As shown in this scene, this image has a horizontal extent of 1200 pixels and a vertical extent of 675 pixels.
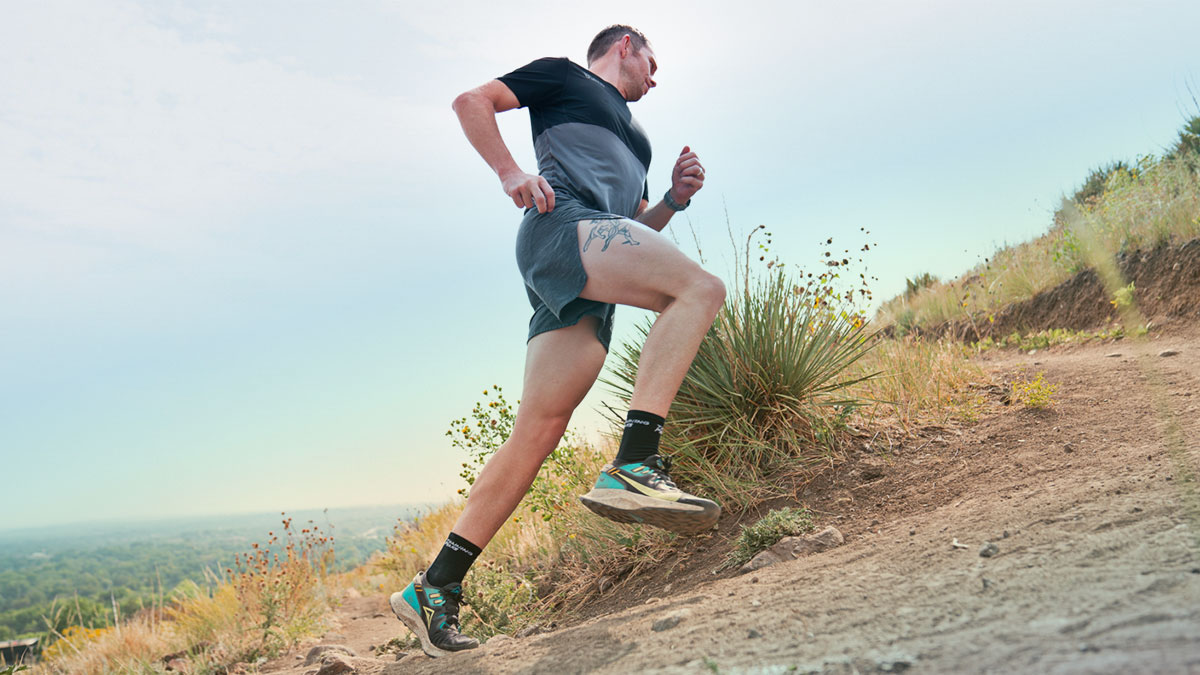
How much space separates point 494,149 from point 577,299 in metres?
0.62

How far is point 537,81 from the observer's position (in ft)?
9.25

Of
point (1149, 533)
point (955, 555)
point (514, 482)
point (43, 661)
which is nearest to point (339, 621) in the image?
point (43, 661)

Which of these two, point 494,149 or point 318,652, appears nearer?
point 494,149

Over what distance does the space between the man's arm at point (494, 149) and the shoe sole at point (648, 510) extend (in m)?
1.00

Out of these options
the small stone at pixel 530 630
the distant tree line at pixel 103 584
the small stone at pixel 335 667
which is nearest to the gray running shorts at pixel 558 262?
the small stone at pixel 530 630

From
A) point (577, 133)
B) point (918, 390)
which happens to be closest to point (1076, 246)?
point (918, 390)

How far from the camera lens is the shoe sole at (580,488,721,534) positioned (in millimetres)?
2166

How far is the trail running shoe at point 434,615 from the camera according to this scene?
8.39 feet

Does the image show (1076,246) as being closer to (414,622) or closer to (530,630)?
(530,630)

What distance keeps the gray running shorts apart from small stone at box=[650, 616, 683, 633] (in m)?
1.07

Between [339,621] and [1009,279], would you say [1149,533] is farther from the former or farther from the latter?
[1009,279]

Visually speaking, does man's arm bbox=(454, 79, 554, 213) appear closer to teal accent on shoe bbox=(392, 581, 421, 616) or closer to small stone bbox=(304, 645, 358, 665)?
teal accent on shoe bbox=(392, 581, 421, 616)

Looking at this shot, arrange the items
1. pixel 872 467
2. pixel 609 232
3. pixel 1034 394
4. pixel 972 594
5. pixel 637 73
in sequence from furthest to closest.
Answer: pixel 1034 394 → pixel 872 467 → pixel 637 73 → pixel 609 232 → pixel 972 594

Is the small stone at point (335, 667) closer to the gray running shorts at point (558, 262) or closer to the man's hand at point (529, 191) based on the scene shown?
the gray running shorts at point (558, 262)
